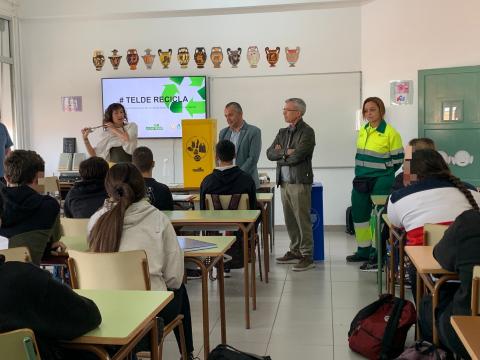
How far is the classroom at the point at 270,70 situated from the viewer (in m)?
6.42

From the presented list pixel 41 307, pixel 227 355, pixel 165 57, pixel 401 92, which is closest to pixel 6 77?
pixel 165 57

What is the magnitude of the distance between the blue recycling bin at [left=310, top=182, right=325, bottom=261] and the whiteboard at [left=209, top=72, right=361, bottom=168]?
1.87 metres

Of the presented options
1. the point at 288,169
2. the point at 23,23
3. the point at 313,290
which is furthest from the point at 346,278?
the point at 23,23

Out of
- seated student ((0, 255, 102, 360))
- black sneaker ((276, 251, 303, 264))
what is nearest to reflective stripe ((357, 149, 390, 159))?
black sneaker ((276, 251, 303, 264))

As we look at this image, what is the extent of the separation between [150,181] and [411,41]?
13.3 ft

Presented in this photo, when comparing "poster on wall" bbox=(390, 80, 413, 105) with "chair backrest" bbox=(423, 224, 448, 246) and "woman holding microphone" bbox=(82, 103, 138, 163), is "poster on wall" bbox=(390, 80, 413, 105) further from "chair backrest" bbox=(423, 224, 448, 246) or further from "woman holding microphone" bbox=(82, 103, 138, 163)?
"chair backrest" bbox=(423, 224, 448, 246)

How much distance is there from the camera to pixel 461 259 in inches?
85.3

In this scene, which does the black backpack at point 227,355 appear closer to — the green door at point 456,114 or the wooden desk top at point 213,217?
the wooden desk top at point 213,217

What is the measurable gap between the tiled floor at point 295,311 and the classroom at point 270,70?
68cm

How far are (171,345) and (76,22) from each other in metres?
5.77

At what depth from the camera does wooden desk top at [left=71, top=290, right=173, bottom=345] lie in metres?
1.58

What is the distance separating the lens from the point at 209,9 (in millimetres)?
7438

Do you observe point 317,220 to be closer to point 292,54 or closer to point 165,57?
point 292,54

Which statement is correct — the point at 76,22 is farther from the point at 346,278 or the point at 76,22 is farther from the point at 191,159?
the point at 346,278
